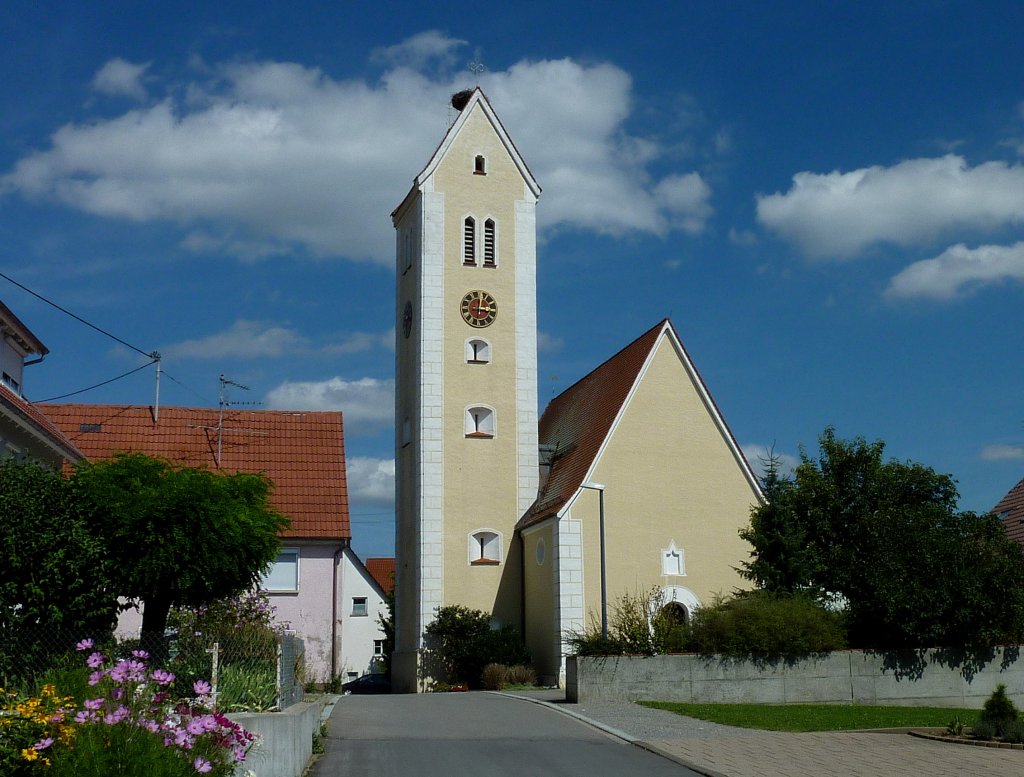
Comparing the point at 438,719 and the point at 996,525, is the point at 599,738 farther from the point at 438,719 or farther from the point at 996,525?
the point at 996,525

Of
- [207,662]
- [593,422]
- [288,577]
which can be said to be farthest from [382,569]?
[207,662]

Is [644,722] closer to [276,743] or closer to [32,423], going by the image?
[276,743]

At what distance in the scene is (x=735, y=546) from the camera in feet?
122

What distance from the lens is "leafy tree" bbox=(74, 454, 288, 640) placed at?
801 inches

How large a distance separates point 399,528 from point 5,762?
32.1 meters

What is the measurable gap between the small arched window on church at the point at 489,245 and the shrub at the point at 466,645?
1203 centimetres

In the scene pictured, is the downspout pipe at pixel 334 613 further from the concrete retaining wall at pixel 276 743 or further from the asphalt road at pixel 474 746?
the concrete retaining wall at pixel 276 743

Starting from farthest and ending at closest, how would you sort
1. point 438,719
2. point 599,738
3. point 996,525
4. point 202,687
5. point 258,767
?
point 996,525, point 438,719, point 599,738, point 258,767, point 202,687

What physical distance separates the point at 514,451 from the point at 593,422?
294 centimetres

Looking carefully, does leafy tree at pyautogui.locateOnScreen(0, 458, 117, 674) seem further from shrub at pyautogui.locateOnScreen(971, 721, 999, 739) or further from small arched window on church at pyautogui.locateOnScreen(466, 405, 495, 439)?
small arched window on church at pyautogui.locateOnScreen(466, 405, 495, 439)

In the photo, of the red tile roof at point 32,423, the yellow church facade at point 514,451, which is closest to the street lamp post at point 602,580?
the yellow church facade at point 514,451

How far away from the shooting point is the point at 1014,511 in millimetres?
43438

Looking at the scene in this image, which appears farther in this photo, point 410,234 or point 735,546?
point 410,234

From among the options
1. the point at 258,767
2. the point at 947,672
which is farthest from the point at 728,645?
the point at 258,767
